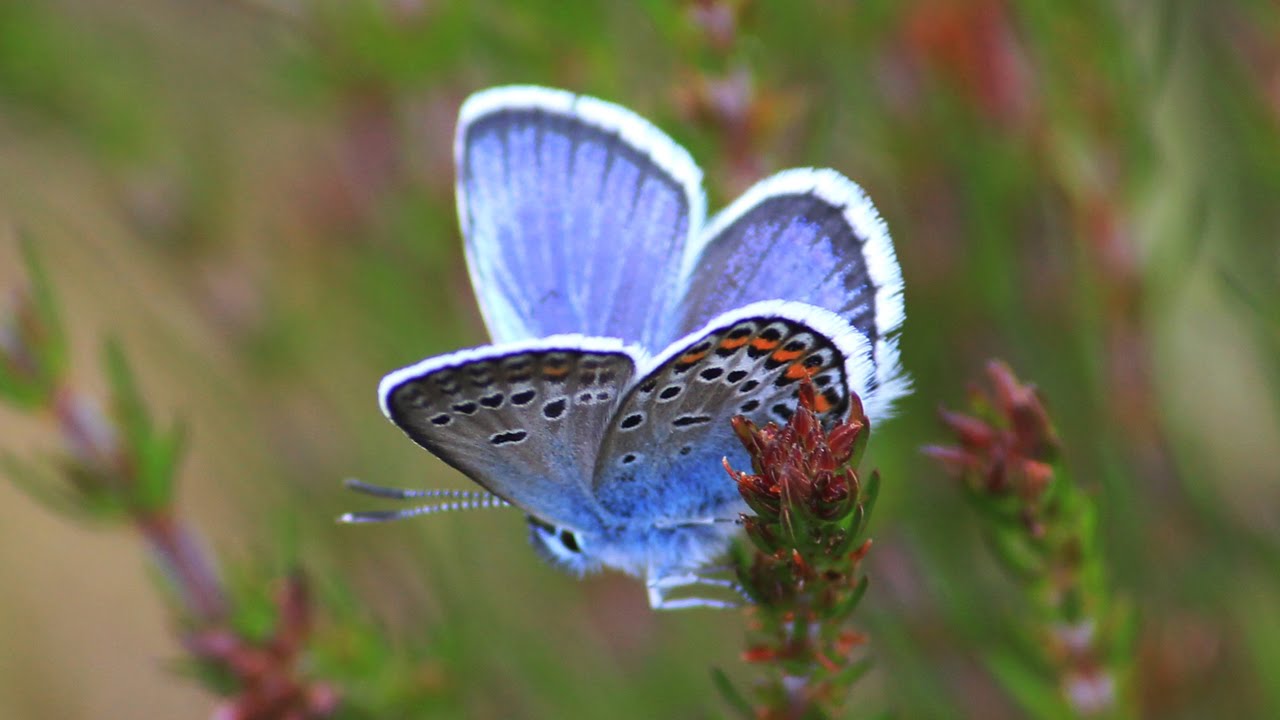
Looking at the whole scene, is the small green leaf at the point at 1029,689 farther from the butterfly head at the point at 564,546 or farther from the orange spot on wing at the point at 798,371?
the butterfly head at the point at 564,546

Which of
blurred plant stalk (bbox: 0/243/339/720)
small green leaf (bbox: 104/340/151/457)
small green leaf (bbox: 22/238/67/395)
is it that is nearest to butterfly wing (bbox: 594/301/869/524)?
blurred plant stalk (bbox: 0/243/339/720)

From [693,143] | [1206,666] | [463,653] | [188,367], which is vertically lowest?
[1206,666]

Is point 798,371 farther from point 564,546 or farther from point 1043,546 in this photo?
point 564,546

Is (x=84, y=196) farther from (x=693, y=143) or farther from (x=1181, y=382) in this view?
(x=1181, y=382)

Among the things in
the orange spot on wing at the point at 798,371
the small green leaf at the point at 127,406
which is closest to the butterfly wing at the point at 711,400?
the orange spot on wing at the point at 798,371

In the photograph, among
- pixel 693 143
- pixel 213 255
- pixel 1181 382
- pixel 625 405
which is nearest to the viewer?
pixel 625 405

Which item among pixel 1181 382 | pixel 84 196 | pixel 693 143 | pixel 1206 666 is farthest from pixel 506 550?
pixel 84 196

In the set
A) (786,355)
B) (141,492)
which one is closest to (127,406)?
(141,492)

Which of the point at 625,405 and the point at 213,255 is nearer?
the point at 625,405
